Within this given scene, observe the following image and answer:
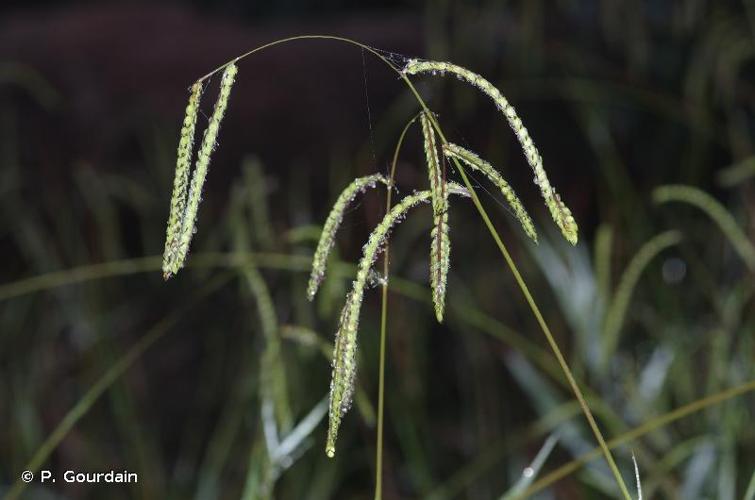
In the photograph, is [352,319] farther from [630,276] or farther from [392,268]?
[392,268]

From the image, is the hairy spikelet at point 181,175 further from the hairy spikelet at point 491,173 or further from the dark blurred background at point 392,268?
the dark blurred background at point 392,268

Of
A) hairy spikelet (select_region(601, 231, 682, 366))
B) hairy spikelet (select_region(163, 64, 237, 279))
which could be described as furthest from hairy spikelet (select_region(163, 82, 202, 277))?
hairy spikelet (select_region(601, 231, 682, 366))

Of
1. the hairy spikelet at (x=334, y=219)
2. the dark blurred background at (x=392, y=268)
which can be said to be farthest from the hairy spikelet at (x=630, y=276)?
the hairy spikelet at (x=334, y=219)

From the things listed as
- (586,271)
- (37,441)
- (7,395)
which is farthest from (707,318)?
(7,395)

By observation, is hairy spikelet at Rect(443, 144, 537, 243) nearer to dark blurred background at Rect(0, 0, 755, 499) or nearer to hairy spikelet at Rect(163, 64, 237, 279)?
hairy spikelet at Rect(163, 64, 237, 279)

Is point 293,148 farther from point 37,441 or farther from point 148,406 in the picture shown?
point 37,441

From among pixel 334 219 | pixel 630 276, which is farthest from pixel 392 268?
pixel 334 219
